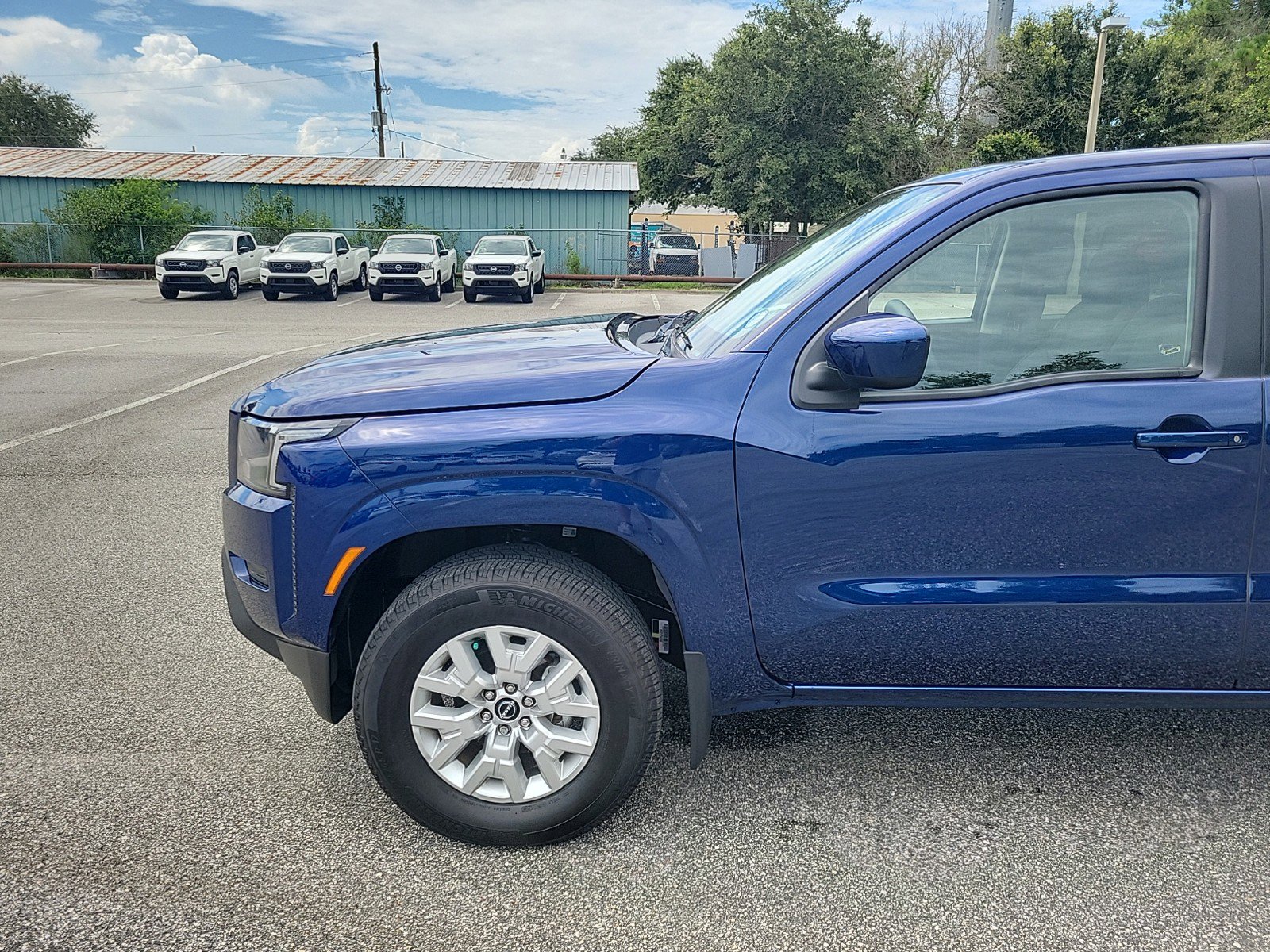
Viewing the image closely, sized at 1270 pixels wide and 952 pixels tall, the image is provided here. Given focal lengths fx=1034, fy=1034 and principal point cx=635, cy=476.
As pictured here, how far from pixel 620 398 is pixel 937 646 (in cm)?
105

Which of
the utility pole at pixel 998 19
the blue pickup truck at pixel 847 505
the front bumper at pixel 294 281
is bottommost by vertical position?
the blue pickup truck at pixel 847 505

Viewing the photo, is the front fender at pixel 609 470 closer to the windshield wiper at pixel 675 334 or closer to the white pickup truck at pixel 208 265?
the windshield wiper at pixel 675 334

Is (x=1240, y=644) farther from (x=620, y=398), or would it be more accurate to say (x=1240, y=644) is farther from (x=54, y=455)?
(x=54, y=455)

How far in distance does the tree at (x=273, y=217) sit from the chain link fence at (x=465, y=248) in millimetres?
94

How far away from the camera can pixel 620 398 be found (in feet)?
8.70

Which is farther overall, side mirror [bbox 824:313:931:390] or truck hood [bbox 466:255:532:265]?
truck hood [bbox 466:255:532:265]

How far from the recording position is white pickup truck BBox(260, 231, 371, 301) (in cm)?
2541

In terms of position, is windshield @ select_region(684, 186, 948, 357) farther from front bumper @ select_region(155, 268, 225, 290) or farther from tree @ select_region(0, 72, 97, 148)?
tree @ select_region(0, 72, 97, 148)

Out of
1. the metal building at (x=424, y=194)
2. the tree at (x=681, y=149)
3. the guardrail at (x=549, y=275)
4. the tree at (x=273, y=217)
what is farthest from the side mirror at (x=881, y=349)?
the tree at (x=681, y=149)

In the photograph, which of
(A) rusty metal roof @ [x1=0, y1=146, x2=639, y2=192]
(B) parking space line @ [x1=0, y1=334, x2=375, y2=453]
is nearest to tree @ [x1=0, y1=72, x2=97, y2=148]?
(A) rusty metal roof @ [x1=0, y1=146, x2=639, y2=192]

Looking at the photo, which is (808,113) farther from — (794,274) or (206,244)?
(794,274)

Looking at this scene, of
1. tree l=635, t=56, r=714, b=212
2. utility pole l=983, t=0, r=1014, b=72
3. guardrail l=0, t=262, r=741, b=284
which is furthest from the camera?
utility pole l=983, t=0, r=1014, b=72

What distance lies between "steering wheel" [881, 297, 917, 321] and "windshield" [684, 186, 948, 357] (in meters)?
0.18

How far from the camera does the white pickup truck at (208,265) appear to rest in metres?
24.9
